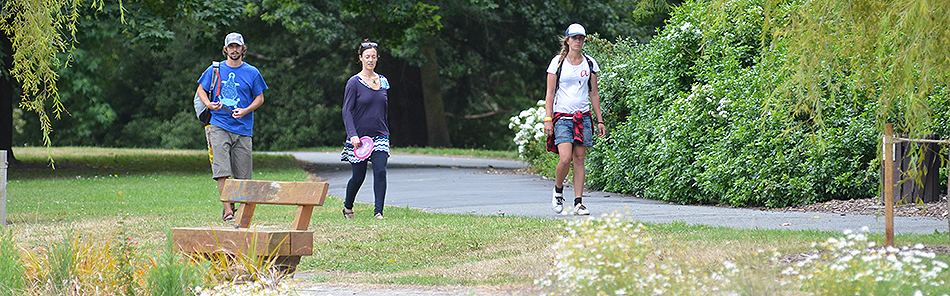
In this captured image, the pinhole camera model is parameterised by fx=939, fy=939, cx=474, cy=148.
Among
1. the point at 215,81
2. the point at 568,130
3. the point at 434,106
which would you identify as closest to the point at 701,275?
the point at 568,130

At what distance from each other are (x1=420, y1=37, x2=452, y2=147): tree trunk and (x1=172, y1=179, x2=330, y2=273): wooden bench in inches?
964

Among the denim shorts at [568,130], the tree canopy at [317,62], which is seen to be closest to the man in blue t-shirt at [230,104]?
the denim shorts at [568,130]

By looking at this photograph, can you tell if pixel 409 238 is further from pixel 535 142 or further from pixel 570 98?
pixel 535 142

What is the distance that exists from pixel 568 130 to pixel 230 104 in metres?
3.00

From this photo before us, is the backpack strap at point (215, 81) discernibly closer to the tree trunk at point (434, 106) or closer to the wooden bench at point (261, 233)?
the wooden bench at point (261, 233)

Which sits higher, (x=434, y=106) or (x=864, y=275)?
(x=434, y=106)

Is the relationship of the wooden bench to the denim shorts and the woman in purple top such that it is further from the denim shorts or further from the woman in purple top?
the denim shorts

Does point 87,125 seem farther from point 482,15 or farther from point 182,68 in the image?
point 482,15

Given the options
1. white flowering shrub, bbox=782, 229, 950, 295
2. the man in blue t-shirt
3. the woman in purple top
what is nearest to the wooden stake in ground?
white flowering shrub, bbox=782, 229, 950, 295

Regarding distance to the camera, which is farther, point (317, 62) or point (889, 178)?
point (317, 62)

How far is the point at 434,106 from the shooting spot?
31344 mm

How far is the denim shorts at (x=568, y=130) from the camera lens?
8211mm

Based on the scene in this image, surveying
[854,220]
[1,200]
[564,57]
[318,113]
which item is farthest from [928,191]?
[318,113]

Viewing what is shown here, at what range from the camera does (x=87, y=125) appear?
123ft
